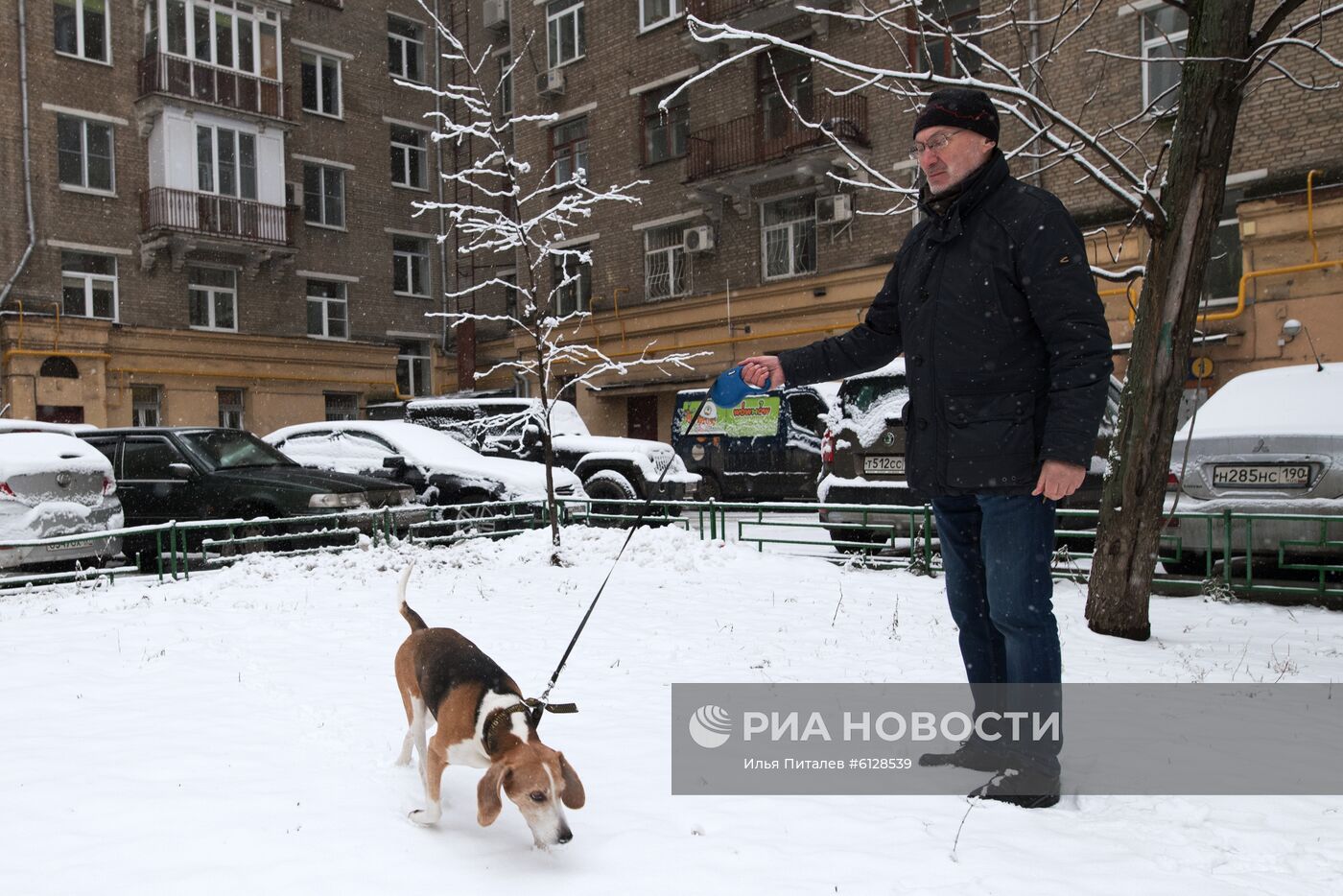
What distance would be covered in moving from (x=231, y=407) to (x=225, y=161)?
6727 mm

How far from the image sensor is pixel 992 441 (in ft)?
10.00

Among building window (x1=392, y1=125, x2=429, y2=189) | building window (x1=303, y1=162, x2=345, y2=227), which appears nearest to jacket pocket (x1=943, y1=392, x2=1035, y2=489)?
building window (x1=303, y1=162, x2=345, y2=227)

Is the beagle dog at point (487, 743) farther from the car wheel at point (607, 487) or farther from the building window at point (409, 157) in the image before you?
the building window at point (409, 157)

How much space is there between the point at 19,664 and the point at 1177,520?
768 centimetres

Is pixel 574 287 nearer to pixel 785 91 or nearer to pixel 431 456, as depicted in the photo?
pixel 785 91

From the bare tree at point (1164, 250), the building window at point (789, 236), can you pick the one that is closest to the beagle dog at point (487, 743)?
the bare tree at point (1164, 250)

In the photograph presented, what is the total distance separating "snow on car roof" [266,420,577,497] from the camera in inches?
458

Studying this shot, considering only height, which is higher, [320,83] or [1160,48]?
[320,83]

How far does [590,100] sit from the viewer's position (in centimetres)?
2578

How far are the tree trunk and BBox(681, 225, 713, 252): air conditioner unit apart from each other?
17485 millimetres

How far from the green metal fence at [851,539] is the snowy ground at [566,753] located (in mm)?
456

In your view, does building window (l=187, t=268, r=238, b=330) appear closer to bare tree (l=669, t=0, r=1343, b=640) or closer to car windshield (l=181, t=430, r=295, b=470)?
car windshield (l=181, t=430, r=295, b=470)

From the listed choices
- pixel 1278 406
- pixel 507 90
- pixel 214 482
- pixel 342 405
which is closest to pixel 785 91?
pixel 507 90

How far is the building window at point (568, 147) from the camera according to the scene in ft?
86.4
